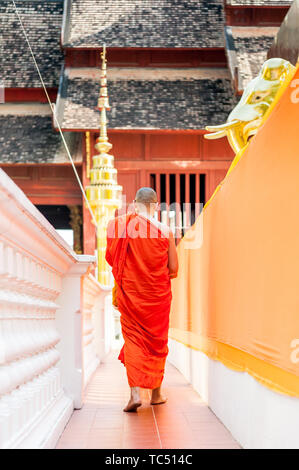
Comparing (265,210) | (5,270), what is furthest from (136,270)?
(5,270)

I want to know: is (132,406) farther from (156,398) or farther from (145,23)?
(145,23)

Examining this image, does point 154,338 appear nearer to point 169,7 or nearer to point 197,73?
point 197,73

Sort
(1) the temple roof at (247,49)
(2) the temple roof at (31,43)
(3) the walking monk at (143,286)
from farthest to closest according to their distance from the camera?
1. (2) the temple roof at (31,43)
2. (1) the temple roof at (247,49)
3. (3) the walking monk at (143,286)

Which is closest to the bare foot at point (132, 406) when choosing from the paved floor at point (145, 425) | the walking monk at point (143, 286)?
the paved floor at point (145, 425)

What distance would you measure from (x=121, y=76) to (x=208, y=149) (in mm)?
2222

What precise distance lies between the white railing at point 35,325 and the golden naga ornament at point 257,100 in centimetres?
103

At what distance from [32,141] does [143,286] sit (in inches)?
382

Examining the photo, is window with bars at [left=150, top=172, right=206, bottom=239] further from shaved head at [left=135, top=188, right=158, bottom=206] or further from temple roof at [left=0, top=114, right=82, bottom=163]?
shaved head at [left=135, top=188, right=158, bottom=206]

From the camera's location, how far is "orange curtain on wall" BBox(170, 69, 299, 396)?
185cm

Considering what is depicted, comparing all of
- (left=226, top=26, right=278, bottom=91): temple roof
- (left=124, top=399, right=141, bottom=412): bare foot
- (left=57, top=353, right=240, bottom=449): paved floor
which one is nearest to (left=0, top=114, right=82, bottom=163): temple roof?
(left=226, top=26, right=278, bottom=91): temple roof

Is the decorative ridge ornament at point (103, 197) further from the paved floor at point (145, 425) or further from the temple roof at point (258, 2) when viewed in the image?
the paved floor at point (145, 425)

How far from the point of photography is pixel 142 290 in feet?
11.9

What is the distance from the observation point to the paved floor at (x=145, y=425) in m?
2.62

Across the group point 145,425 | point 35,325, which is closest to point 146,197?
point 145,425
